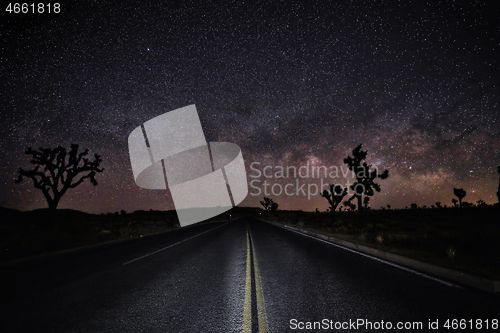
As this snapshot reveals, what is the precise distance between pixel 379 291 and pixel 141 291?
467cm

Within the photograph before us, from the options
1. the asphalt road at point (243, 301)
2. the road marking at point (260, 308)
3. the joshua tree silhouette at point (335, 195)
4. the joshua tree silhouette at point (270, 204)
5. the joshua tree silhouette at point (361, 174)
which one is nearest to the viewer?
the road marking at point (260, 308)

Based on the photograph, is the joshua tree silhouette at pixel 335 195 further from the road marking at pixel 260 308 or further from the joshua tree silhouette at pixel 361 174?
the road marking at pixel 260 308

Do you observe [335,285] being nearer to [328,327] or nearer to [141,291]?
[328,327]

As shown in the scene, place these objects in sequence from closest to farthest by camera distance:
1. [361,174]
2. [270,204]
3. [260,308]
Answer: [260,308], [361,174], [270,204]

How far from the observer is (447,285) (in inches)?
188

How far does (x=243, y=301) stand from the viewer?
4367 millimetres

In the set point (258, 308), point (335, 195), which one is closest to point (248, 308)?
point (258, 308)

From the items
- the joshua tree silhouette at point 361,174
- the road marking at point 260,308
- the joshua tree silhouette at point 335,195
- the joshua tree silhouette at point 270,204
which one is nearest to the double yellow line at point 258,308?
the road marking at point 260,308

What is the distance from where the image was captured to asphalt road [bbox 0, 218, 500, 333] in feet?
11.3

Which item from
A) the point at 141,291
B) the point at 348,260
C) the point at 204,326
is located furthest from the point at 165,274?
the point at 348,260

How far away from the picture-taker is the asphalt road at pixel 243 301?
11.3 ft

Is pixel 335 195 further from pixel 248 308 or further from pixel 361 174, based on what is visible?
pixel 248 308

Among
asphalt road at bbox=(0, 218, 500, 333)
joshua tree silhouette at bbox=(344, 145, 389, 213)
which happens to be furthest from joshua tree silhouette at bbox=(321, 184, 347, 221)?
asphalt road at bbox=(0, 218, 500, 333)

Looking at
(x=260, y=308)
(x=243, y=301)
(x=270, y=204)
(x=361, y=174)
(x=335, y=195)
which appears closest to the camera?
(x=260, y=308)
